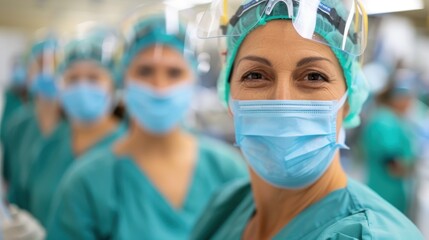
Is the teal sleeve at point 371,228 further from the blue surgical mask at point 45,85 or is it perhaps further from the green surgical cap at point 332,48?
the blue surgical mask at point 45,85

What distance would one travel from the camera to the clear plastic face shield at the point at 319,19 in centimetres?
103

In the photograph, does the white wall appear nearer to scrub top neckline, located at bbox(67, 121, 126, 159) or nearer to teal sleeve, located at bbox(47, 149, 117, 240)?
scrub top neckline, located at bbox(67, 121, 126, 159)

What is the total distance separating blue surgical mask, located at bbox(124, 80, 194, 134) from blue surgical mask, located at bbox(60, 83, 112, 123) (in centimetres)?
85

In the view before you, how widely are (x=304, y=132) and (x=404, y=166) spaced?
2748 millimetres

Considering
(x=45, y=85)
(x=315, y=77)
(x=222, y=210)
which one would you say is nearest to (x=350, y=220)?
(x=315, y=77)

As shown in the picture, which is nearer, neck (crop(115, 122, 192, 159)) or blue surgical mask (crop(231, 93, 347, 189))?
blue surgical mask (crop(231, 93, 347, 189))

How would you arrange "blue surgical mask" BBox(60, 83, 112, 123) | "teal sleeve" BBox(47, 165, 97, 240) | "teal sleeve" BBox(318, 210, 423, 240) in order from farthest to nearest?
1. "blue surgical mask" BBox(60, 83, 112, 123)
2. "teal sleeve" BBox(47, 165, 97, 240)
3. "teal sleeve" BBox(318, 210, 423, 240)

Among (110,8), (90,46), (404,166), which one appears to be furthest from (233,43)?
(110,8)

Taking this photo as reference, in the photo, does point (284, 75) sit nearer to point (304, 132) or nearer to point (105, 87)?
point (304, 132)

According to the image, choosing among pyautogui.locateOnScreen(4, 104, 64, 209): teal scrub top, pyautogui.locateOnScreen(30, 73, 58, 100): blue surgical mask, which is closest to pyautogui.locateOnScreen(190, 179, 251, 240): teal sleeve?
pyautogui.locateOnScreen(4, 104, 64, 209): teal scrub top

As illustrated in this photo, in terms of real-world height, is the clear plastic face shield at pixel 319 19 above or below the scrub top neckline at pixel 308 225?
above

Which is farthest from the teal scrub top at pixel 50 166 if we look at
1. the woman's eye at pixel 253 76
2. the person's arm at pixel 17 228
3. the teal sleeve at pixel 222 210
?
the woman's eye at pixel 253 76

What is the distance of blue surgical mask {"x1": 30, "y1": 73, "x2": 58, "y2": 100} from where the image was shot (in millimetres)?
3467

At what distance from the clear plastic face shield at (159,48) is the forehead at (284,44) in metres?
0.98
